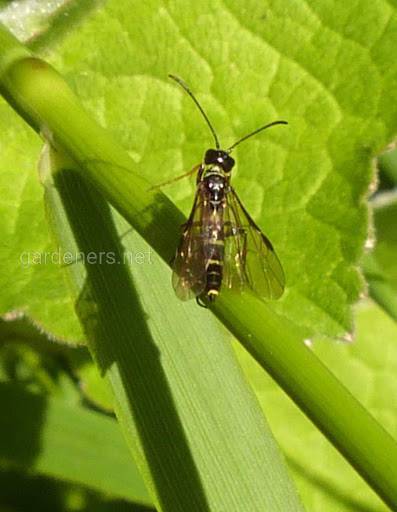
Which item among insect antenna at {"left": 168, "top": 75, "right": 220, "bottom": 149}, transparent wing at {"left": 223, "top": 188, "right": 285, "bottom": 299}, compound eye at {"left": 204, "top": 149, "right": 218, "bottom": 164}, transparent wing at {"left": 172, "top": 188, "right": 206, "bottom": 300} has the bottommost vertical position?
transparent wing at {"left": 223, "top": 188, "right": 285, "bottom": 299}

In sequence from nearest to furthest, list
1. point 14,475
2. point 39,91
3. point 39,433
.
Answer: point 39,91 → point 39,433 → point 14,475

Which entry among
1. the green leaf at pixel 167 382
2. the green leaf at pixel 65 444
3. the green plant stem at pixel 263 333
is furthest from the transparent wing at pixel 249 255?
the green leaf at pixel 65 444

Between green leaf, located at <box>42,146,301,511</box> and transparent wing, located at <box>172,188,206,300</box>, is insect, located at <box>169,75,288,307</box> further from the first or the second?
green leaf, located at <box>42,146,301,511</box>

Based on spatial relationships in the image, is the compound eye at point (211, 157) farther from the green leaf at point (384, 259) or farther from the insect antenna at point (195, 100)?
the green leaf at point (384, 259)

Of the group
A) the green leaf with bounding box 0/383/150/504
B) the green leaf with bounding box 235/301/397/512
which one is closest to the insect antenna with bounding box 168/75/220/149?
the green leaf with bounding box 235/301/397/512

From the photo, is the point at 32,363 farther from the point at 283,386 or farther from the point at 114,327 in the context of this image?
the point at 283,386

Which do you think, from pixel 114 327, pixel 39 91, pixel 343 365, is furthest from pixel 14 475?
pixel 39 91

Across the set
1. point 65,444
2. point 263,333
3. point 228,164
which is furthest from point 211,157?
point 65,444
